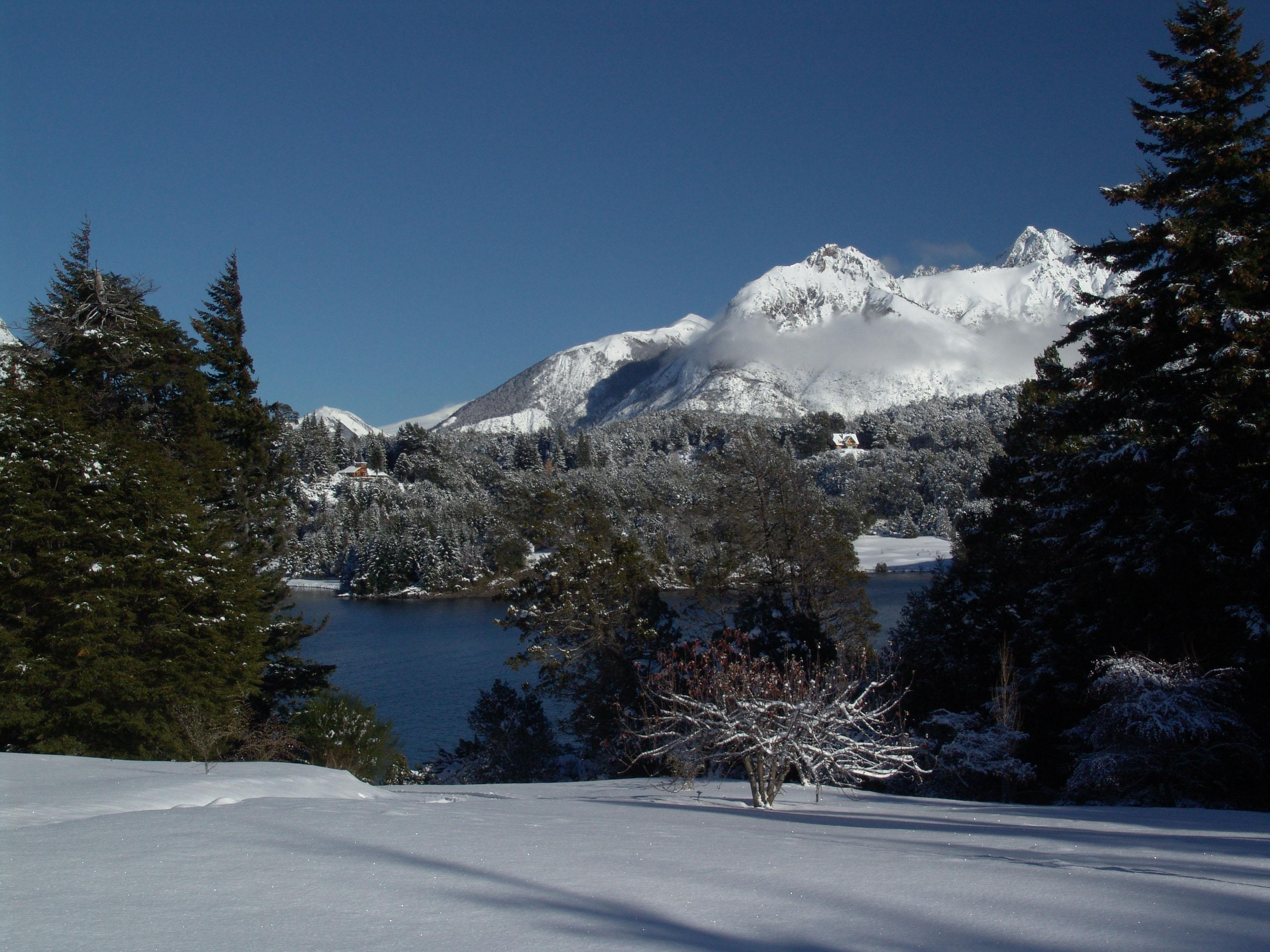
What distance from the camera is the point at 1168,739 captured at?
456 inches

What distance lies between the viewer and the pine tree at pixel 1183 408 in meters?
12.5

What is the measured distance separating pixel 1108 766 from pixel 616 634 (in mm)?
13066

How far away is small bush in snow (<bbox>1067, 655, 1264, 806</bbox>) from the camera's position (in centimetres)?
1139

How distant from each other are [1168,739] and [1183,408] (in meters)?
5.83

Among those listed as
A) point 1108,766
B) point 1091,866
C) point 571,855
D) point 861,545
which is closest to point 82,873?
point 571,855

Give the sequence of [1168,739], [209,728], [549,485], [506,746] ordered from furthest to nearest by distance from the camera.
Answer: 1. [549,485]
2. [506,746]
3. [209,728]
4. [1168,739]

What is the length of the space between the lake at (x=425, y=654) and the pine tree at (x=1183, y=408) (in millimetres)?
16400

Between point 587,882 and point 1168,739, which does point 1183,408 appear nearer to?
point 1168,739

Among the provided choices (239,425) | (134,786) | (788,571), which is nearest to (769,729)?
(134,786)

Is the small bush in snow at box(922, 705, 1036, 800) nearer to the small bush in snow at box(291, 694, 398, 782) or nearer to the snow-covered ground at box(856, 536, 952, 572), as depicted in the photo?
the small bush in snow at box(291, 694, 398, 782)

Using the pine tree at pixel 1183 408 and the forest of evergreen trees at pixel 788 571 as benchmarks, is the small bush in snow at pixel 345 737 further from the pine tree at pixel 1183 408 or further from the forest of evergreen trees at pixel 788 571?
the pine tree at pixel 1183 408

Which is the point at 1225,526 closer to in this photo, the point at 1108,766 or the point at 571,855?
the point at 1108,766

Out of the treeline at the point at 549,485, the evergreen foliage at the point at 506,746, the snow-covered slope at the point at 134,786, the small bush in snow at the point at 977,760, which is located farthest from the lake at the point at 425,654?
the snow-covered slope at the point at 134,786

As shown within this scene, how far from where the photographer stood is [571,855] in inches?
181
